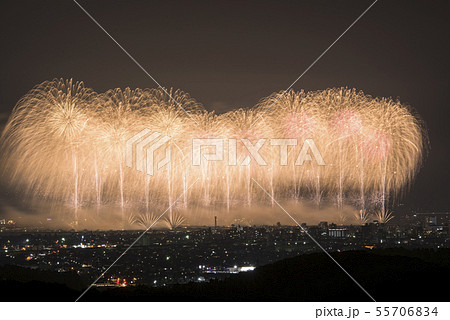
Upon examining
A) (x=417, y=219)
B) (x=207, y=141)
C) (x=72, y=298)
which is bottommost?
(x=72, y=298)

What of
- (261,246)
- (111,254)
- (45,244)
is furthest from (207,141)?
(45,244)

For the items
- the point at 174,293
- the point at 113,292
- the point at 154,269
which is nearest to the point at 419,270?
the point at 174,293

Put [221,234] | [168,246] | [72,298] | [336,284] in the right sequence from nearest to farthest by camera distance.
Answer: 1. [72,298]
2. [336,284]
3. [168,246]
4. [221,234]

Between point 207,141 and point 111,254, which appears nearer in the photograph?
point 207,141

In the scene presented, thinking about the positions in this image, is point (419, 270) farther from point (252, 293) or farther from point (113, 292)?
point (113, 292)

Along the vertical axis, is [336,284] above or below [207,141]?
below

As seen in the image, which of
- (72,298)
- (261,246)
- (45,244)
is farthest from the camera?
(45,244)
